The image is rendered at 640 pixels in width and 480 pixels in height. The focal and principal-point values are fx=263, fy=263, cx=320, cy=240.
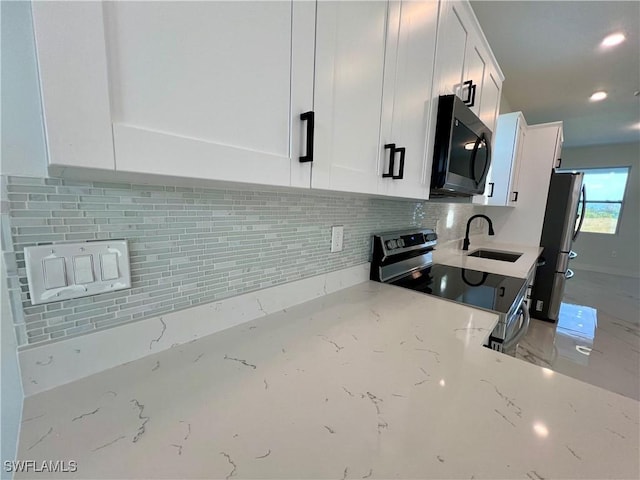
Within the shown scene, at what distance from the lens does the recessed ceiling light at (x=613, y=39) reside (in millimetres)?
2049

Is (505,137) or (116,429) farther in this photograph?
(505,137)

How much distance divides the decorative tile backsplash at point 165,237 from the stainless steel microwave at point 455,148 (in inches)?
17.2

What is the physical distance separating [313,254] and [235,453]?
711 millimetres

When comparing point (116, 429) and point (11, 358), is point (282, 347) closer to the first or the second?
point (116, 429)

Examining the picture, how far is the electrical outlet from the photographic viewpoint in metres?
1.13

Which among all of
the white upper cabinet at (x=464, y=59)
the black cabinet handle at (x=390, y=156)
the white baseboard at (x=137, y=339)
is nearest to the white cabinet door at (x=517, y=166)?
the white upper cabinet at (x=464, y=59)

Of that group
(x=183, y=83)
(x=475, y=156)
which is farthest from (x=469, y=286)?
(x=183, y=83)

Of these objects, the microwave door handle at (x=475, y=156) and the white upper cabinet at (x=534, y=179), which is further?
the white upper cabinet at (x=534, y=179)

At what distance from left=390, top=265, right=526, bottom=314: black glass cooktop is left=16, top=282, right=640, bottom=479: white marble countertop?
0.41 metres

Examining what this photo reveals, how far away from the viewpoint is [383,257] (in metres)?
1.32

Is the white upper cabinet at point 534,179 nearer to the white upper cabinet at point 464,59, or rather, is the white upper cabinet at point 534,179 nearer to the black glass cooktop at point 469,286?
the white upper cabinet at point 464,59

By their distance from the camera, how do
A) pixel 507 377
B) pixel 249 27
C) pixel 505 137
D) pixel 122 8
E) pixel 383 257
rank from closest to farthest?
1. pixel 122 8
2. pixel 249 27
3. pixel 507 377
4. pixel 383 257
5. pixel 505 137

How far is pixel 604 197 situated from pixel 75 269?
840 centimetres

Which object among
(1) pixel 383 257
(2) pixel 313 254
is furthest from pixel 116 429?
(1) pixel 383 257
